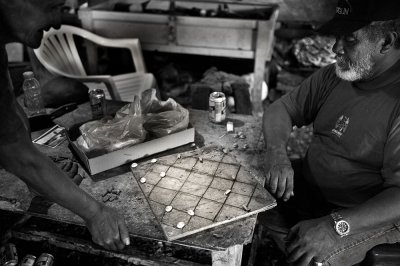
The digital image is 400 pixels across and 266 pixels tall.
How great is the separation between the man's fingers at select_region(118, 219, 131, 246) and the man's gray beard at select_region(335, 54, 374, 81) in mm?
1578

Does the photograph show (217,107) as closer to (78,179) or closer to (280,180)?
(280,180)

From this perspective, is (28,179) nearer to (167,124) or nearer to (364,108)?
(167,124)

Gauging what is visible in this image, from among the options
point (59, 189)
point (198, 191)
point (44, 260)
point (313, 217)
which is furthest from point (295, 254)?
point (44, 260)

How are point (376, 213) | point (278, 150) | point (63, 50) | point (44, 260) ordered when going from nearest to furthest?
point (376, 213) → point (44, 260) → point (278, 150) → point (63, 50)

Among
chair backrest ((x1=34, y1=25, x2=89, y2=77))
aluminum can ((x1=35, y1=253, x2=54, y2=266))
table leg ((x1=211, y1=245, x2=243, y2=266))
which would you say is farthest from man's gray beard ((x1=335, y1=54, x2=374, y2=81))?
chair backrest ((x1=34, y1=25, x2=89, y2=77))

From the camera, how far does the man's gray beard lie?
2112 mm

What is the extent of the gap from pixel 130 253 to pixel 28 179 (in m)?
0.86

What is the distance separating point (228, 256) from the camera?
1.71 meters

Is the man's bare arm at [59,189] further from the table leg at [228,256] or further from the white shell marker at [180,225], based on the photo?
the table leg at [228,256]

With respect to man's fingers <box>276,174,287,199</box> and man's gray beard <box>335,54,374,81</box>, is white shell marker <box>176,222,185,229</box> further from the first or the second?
man's gray beard <box>335,54,374,81</box>

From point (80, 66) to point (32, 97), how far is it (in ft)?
5.91

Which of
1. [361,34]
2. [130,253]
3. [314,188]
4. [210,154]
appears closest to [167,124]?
[210,154]

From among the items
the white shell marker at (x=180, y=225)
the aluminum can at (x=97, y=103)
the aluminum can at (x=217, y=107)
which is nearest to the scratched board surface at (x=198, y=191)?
the white shell marker at (x=180, y=225)

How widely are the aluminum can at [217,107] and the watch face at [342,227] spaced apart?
114cm
